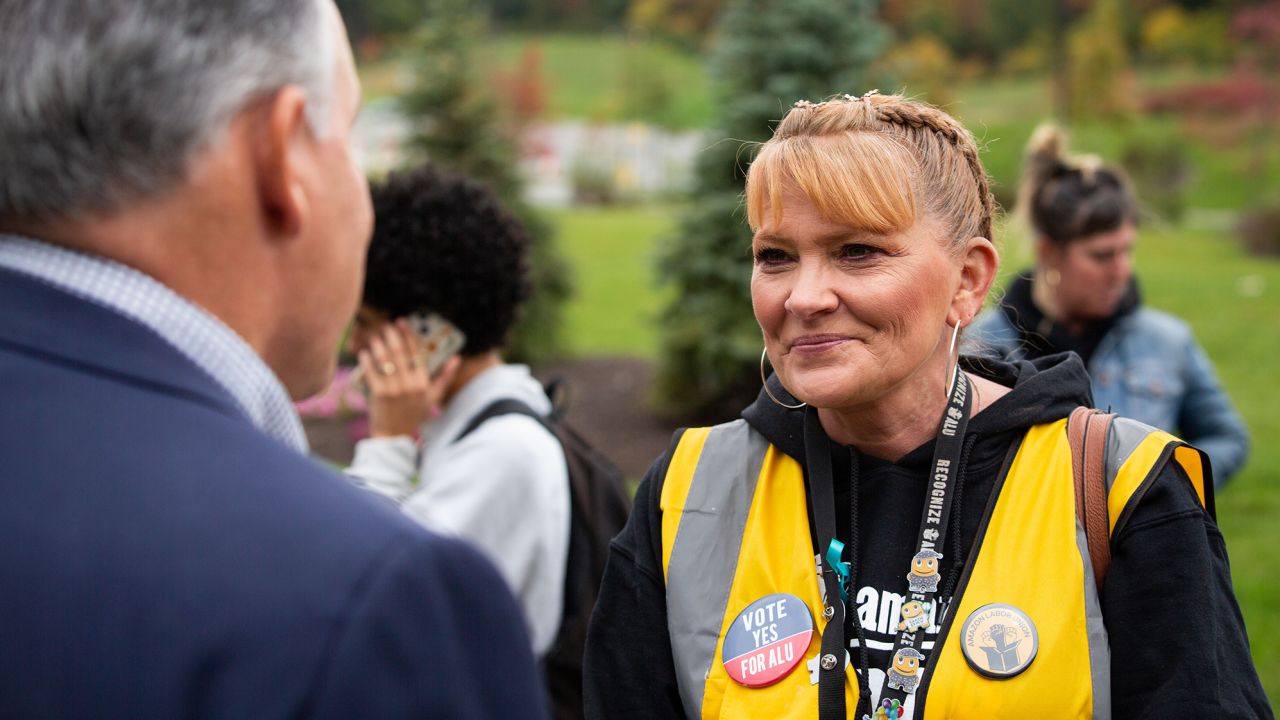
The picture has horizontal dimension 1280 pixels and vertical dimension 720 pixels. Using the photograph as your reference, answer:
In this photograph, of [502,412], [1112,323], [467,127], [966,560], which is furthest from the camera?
[467,127]

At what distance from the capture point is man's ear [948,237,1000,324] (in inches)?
105

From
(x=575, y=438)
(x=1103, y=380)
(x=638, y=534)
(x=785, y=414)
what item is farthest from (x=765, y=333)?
(x=1103, y=380)

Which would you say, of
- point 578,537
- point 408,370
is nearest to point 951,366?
point 578,537

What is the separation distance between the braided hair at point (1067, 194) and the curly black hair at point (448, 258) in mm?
2180

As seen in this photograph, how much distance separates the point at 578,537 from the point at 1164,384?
2.51 meters

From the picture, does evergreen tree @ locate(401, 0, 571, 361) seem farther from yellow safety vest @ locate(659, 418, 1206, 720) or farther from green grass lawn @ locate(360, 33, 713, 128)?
green grass lawn @ locate(360, 33, 713, 128)

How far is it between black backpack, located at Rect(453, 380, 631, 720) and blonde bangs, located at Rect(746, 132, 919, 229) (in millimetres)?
1231

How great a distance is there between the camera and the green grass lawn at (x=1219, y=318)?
270 inches

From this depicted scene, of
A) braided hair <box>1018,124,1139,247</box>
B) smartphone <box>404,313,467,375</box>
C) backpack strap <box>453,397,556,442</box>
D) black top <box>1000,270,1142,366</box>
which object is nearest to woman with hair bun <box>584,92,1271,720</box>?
backpack strap <box>453,397,556,442</box>

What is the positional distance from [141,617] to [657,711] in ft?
5.15

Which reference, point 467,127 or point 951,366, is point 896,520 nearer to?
point 951,366

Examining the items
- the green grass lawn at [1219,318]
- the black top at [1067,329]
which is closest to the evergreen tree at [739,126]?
the green grass lawn at [1219,318]

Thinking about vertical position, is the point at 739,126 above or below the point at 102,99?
below

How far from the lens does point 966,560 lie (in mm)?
2375
